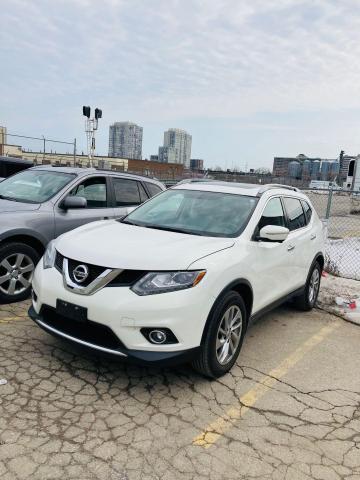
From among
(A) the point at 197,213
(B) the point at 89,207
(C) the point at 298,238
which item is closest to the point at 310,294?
(C) the point at 298,238

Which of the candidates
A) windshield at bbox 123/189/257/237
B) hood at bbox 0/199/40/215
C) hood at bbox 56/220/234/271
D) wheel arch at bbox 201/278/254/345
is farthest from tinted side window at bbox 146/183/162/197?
wheel arch at bbox 201/278/254/345

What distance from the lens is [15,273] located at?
198 inches

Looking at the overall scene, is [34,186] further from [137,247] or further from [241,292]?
[241,292]

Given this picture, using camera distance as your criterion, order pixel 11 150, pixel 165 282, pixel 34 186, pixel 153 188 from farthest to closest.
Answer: pixel 11 150
pixel 153 188
pixel 34 186
pixel 165 282

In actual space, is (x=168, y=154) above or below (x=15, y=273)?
above

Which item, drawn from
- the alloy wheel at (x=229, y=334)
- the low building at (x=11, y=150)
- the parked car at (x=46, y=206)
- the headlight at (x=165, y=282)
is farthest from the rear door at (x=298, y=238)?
the low building at (x=11, y=150)

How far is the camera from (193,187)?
5.03 meters

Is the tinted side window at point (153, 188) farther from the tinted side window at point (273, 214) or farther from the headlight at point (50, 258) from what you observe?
the headlight at point (50, 258)

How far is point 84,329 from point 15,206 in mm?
2518

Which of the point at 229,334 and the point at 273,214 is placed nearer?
the point at 229,334

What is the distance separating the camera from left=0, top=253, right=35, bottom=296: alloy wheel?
4938 mm

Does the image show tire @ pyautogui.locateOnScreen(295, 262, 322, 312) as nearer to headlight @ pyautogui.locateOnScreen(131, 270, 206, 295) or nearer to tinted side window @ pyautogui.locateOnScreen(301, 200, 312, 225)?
tinted side window @ pyautogui.locateOnScreen(301, 200, 312, 225)

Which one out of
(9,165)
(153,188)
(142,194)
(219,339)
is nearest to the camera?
(219,339)

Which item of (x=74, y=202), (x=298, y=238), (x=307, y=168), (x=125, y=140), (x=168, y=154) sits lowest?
(x=298, y=238)
